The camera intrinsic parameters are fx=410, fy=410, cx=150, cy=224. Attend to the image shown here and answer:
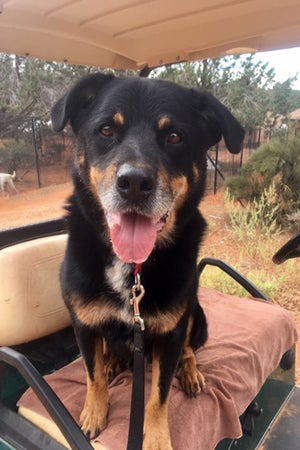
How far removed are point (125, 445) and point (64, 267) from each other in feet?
2.49

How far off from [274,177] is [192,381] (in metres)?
6.23

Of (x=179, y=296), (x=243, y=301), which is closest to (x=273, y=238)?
(x=243, y=301)

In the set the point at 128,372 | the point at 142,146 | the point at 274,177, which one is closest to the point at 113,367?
the point at 128,372

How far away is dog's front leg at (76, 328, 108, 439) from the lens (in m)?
1.66

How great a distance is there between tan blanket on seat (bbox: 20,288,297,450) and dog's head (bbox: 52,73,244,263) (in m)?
0.71

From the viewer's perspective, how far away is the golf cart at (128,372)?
1.71 m

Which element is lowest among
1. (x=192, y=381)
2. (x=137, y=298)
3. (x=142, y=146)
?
(x=192, y=381)

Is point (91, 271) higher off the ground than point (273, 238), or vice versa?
point (91, 271)

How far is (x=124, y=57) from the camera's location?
8.39 ft

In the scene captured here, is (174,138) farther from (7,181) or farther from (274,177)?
(7,181)

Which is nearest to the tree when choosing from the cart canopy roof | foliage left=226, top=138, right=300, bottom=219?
foliage left=226, top=138, right=300, bottom=219

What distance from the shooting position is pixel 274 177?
7.51 m

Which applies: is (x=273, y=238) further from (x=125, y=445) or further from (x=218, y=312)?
(x=125, y=445)

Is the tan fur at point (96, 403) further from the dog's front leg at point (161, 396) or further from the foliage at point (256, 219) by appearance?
the foliage at point (256, 219)
